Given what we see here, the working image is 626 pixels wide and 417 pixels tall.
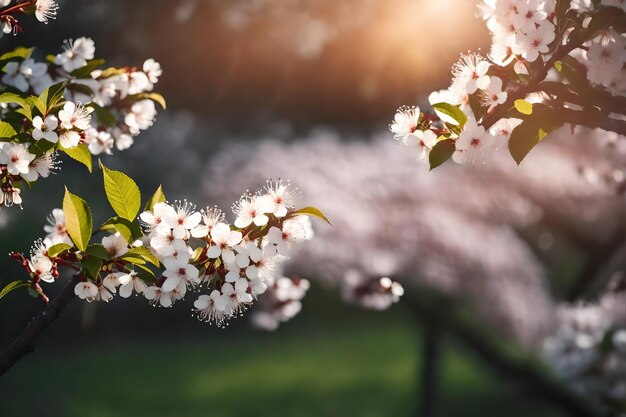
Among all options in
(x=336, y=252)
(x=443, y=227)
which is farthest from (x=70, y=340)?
(x=443, y=227)

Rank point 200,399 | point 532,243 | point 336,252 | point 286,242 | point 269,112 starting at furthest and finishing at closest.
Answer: point 532,243
point 269,112
point 200,399
point 336,252
point 286,242

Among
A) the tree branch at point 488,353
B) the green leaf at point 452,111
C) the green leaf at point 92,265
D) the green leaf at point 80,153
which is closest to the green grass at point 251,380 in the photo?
the tree branch at point 488,353

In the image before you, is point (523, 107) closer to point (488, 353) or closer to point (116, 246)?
point (116, 246)

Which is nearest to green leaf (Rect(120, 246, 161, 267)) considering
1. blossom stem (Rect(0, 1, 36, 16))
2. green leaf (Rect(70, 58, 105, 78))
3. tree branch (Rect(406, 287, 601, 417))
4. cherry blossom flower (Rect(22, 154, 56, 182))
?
cherry blossom flower (Rect(22, 154, 56, 182))

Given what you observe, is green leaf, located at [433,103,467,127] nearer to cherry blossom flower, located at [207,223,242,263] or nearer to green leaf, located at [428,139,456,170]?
green leaf, located at [428,139,456,170]

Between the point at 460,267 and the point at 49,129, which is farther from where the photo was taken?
the point at 460,267

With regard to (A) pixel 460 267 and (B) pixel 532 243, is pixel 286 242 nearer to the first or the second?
(A) pixel 460 267

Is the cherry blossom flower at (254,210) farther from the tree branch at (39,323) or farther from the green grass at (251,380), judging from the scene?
the green grass at (251,380)
